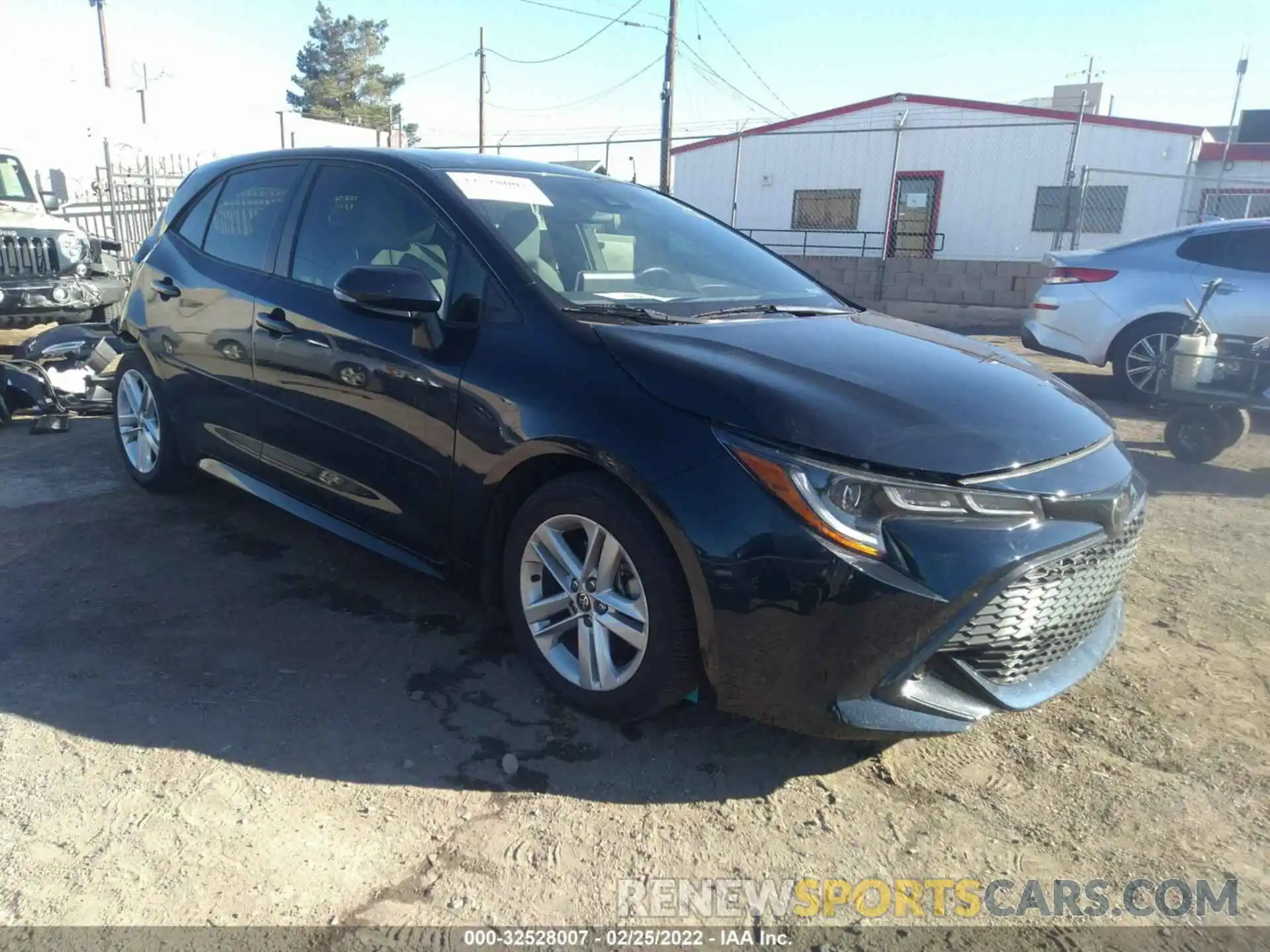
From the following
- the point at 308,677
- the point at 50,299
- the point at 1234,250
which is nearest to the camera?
the point at 308,677

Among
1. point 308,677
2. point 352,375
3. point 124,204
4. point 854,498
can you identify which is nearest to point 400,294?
point 352,375

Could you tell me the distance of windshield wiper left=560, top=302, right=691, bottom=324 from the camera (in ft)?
9.64

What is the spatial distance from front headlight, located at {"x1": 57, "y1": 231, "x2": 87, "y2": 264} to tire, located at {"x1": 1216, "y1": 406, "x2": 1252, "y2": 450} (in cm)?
1069

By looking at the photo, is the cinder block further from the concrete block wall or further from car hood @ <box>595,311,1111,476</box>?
car hood @ <box>595,311,1111,476</box>

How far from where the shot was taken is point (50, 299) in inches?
365

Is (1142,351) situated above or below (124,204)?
below

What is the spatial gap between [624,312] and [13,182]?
1043 centimetres

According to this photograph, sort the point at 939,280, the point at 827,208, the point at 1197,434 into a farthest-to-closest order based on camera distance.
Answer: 1. the point at 827,208
2. the point at 939,280
3. the point at 1197,434

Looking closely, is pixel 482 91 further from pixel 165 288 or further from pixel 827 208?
pixel 165 288

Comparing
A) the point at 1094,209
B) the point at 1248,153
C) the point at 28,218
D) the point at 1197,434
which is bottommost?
the point at 1197,434

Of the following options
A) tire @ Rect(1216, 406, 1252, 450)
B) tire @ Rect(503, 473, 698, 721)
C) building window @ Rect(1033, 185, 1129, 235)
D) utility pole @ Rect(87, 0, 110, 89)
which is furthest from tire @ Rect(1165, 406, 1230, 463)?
utility pole @ Rect(87, 0, 110, 89)

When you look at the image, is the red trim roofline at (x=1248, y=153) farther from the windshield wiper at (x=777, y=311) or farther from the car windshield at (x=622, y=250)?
the windshield wiper at (x=777, y=311)

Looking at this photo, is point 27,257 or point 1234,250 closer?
point 1234,250

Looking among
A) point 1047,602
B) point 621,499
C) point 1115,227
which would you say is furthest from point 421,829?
point 1115,227
